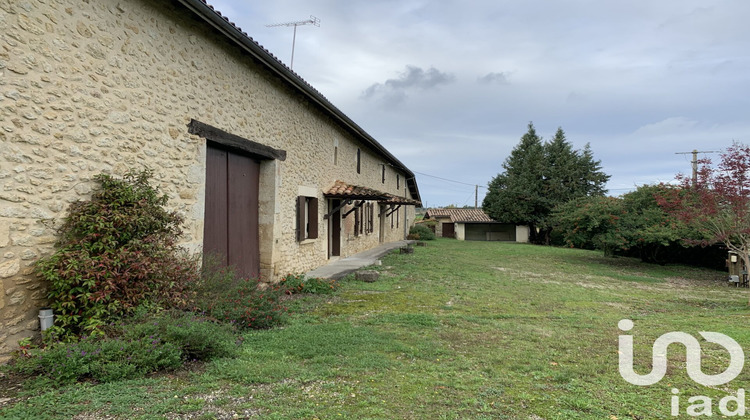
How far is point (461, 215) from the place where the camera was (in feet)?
128

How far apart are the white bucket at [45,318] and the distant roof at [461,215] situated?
34.9 meters

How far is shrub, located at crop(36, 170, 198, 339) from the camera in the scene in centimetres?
361

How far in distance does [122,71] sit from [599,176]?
33424 millimetres

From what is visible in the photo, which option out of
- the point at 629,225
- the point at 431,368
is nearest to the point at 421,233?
the point at 629,225

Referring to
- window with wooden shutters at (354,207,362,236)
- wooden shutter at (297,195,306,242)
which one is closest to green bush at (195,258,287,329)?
wooden shutter at (297,195,306,242)

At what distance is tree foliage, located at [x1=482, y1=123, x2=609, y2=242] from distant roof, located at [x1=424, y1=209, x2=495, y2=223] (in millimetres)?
4248

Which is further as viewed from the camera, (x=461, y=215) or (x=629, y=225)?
(x=461, y=215)

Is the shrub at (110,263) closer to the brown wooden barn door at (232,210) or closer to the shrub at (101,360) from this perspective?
the shrub at (101,360)

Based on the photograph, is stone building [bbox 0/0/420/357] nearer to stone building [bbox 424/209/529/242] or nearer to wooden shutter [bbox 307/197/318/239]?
wooden shutter [bbox 307/197/318/239]

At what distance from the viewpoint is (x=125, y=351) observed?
326 cm

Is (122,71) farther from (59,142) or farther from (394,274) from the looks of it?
(394,274)

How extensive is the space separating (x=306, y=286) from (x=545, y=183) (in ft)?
93.0

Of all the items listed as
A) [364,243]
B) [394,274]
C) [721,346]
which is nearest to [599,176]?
[364,243]

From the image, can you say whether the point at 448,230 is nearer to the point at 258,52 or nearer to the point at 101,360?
the point at 258,52
